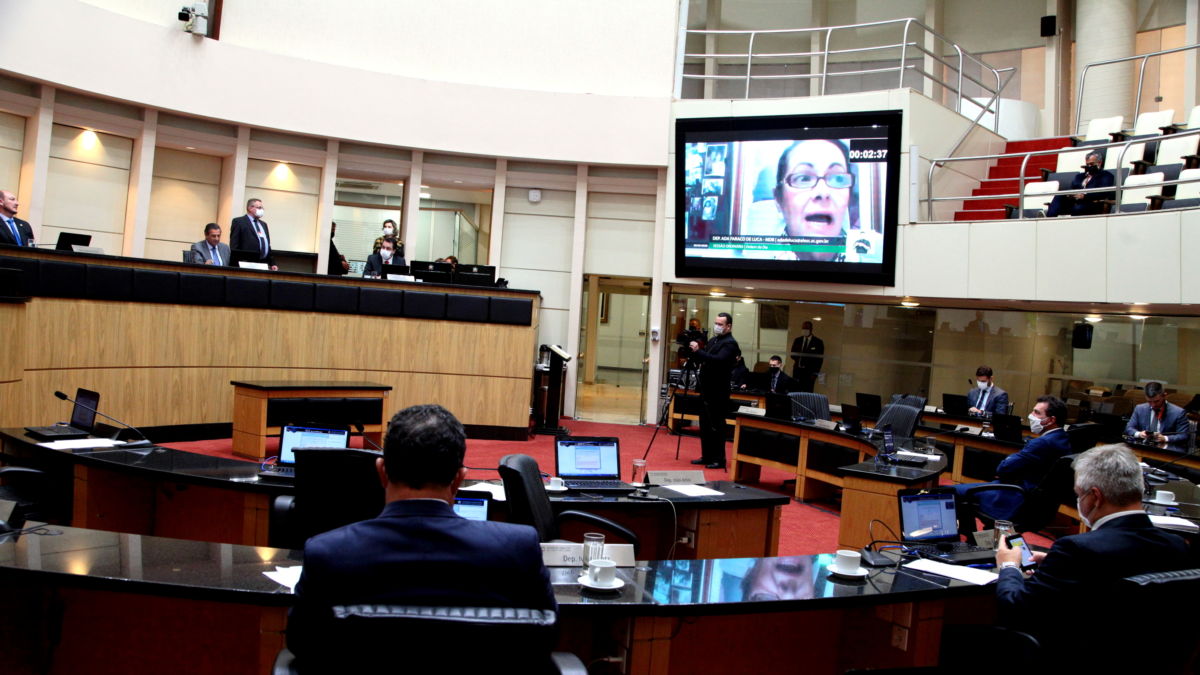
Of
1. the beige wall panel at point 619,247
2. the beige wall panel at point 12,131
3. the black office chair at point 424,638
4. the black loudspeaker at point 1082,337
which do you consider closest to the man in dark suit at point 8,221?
the beige wall panel at point 12,131

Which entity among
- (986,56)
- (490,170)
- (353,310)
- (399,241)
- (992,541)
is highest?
(986,56)

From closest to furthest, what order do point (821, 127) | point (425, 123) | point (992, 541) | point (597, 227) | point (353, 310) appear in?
point (992, 541), point (353, 310), point (821, 127), point (425, 123), point (597, 227)

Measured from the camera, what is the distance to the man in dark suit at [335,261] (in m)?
11.4

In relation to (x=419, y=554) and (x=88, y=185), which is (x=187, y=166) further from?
(x=419, y=554)

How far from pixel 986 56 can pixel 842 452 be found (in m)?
11.1

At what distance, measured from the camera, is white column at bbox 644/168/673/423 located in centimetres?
1284

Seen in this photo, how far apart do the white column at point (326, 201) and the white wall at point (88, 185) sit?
7.85 feet

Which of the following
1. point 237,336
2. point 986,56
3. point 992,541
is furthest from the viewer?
point 986,56

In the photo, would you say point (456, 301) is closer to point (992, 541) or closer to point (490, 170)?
point (490, 170)

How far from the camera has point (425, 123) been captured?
12.2 m

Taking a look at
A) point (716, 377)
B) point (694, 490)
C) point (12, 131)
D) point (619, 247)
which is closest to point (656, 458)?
point (716, 377)

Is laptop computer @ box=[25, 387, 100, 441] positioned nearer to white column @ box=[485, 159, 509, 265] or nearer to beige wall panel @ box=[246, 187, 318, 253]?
beige wall panel @ box=[246, 187, 318, 253]

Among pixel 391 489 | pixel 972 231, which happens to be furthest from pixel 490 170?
pixel 391 489

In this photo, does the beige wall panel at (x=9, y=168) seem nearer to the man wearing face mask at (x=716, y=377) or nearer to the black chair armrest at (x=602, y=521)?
the man wearing face mask at (x=716, y=377)
